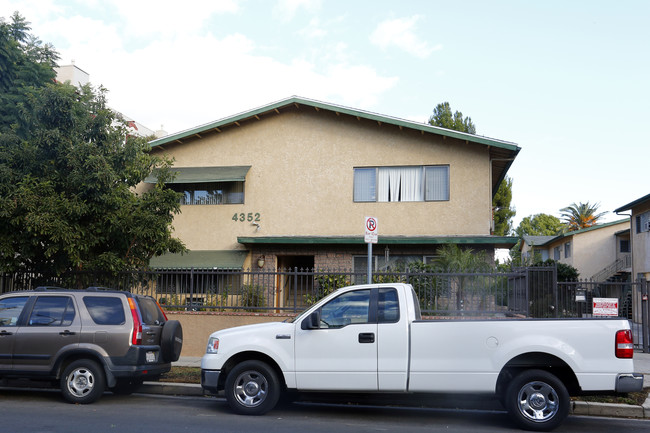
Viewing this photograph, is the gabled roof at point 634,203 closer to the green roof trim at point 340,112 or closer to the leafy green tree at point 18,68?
the green roof trim at point 340,112

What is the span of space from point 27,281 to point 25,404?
663 centimetres

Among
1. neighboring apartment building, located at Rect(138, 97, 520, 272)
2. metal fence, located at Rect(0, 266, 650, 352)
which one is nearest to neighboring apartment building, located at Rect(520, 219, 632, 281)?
neighboring apartment building, located at Rect(138, 97, 520, 272)

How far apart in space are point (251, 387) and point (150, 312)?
2553 millimetres

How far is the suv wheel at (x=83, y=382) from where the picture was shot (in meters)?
9.14

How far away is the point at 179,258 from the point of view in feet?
61.4

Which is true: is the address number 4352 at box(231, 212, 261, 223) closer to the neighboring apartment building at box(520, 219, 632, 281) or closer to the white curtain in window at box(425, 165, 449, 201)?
the white curtain in window at box(425, 165, 449, 201)

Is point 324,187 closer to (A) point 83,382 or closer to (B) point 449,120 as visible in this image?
(A) point 83,382

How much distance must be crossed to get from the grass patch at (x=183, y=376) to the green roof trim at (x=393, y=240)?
6627 millimetres

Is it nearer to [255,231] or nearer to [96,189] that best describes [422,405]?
[96,189]

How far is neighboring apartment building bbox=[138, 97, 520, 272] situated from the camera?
17.8 metres

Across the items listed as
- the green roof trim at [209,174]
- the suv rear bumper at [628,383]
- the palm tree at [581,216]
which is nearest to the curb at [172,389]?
the suv rear bumper at [628,383]

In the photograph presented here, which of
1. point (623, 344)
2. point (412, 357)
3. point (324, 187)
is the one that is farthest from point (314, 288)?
point (623, 344)

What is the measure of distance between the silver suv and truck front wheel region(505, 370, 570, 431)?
5.34 metres

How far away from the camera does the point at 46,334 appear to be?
938 cm
